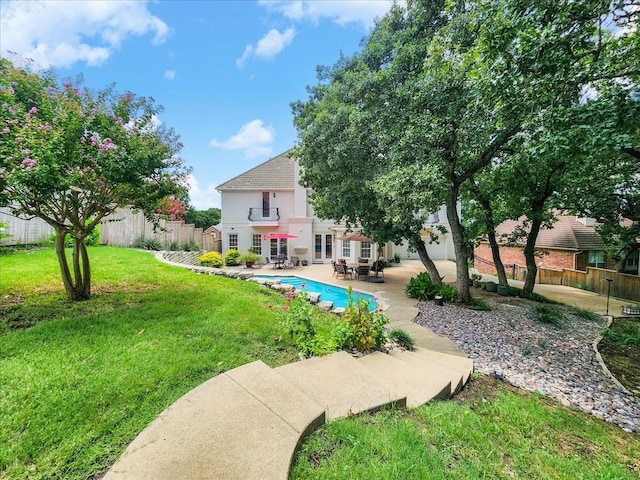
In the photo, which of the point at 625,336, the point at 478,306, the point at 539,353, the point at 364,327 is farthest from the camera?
the point at 478,306

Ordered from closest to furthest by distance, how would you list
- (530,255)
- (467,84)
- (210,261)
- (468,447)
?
(468,447) → (467,84) → (530,255) → (210,261)

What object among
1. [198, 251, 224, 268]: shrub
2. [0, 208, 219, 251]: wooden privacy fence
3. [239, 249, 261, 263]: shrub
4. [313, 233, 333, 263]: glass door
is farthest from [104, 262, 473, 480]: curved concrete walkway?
[313, 233, 333, 263]: glass door

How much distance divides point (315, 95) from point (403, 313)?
992 centimetres

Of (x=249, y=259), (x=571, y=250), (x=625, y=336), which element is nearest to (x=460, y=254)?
(x=625, y=336)

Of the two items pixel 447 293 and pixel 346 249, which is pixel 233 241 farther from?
pixel 447 293

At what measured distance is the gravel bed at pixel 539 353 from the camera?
4.37 m

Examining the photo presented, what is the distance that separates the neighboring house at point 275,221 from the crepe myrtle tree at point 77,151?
14.1 metres

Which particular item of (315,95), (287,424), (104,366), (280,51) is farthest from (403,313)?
(280,51)

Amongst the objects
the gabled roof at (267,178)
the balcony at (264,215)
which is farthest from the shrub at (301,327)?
the gabled roof at (267,178)

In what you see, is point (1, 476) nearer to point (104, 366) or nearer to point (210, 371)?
point (104, 366)

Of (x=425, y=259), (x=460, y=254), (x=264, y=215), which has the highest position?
(x=264, y=215)

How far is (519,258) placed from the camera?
20984 mm

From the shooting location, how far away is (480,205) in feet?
42.9

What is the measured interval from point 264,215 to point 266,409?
19.1 meters
